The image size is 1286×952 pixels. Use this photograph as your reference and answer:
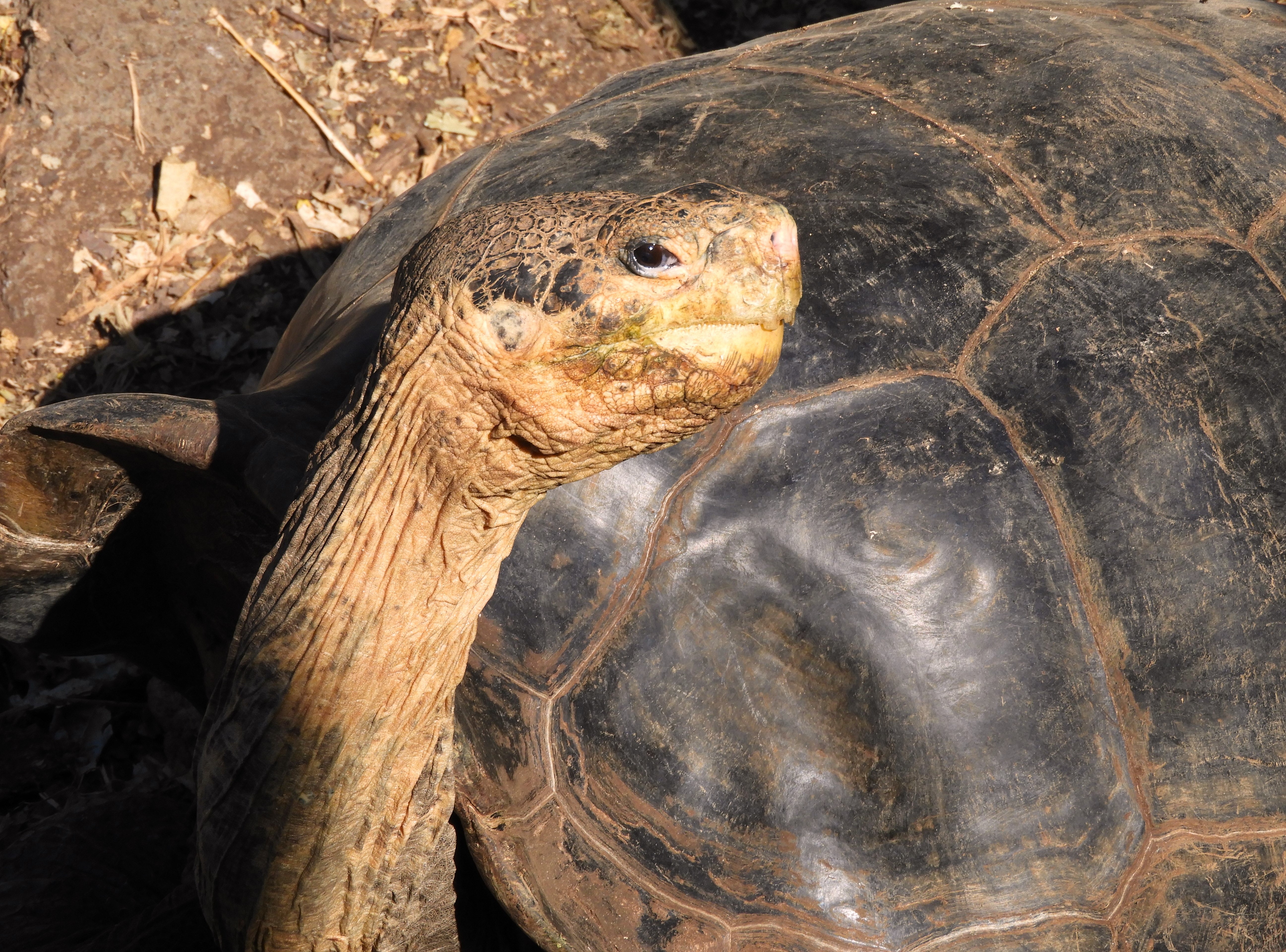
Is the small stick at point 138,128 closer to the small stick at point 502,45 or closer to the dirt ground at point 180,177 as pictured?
the dirt ground at point 180,177

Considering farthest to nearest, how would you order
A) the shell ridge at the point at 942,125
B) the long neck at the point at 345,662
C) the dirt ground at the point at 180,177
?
1. the dirt ground at the point at 180,177
2. the shell ridge at the point at 942,125
3. the long neck at the point at 345,662

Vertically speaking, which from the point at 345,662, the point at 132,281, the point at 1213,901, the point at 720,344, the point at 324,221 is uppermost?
the point at 720,344

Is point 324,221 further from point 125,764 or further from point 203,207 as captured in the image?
point 125,764

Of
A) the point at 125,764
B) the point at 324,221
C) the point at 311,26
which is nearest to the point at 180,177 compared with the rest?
the point at 324,221

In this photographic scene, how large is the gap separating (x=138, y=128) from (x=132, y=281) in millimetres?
670

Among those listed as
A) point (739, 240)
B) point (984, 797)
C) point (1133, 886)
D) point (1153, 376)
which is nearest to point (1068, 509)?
point (1153, 376)

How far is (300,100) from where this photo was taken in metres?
4.55

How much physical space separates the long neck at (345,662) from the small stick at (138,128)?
10.6ft

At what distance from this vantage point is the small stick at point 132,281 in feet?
13.4

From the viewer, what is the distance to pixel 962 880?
1811 millimetres

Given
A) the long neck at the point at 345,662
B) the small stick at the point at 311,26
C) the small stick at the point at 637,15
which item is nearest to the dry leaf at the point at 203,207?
the small stick at the point at 311,26

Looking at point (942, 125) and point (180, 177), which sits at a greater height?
point (942, 125)

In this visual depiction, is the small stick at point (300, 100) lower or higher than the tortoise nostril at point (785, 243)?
lower

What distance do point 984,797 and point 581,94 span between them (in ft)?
13.2
